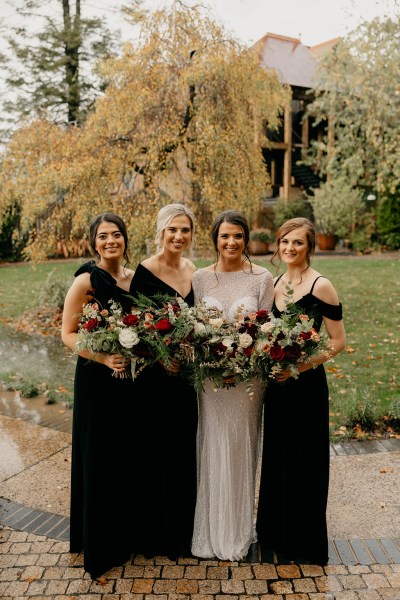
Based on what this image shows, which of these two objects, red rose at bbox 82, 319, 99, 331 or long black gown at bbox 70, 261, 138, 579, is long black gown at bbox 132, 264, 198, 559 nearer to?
long black gown at bbox 70, 261, 138, 579

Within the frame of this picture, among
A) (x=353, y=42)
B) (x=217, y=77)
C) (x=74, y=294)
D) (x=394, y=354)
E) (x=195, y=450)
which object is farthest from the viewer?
(x=353, y=42)

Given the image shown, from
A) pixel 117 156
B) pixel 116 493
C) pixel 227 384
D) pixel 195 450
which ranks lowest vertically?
pixel 116 493

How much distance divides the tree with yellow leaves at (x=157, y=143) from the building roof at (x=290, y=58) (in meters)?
17.4

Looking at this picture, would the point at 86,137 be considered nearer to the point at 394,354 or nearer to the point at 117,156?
the point at 117,156

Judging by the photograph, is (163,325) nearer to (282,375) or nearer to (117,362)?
(117,362)

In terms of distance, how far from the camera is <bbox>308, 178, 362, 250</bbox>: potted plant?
21188mm

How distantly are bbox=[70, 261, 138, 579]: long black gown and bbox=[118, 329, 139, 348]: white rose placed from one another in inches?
18.3

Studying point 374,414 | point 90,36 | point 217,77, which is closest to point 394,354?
point 374,414

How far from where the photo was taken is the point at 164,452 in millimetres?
3260

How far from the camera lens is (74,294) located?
10.2ft

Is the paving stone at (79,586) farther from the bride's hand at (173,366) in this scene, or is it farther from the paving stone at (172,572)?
the bride's hand at (173,366)

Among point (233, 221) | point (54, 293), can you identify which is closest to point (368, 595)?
point (233, 221)

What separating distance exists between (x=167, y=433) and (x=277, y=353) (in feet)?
3.36

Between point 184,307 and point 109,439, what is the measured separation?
3.41 feet
